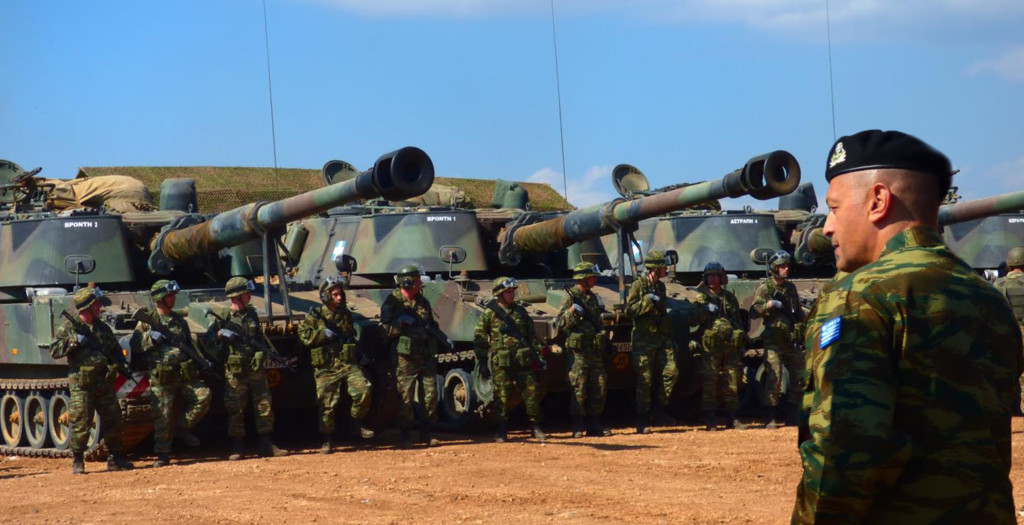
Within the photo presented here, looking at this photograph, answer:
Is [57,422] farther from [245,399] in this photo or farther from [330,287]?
[330,287]

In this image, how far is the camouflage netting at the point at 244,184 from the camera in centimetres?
3409

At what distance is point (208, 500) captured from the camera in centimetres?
Answer: 984

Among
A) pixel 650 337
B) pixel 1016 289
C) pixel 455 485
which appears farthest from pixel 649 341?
pixel 455 485

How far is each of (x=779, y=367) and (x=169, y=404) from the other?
630cm

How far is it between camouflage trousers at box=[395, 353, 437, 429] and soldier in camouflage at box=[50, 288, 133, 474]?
2641mm

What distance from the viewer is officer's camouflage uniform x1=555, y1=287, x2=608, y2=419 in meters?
14.1

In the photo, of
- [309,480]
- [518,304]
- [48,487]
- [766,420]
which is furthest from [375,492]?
[766,420]

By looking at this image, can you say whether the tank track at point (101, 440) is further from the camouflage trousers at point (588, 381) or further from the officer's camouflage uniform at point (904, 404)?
the officer's camouflage uniform at point (904, 404)

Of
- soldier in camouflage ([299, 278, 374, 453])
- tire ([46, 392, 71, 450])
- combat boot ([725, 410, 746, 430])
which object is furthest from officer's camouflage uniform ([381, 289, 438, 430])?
combat boot ([725, 410, 746, 430])

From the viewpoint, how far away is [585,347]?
14109 millimetres

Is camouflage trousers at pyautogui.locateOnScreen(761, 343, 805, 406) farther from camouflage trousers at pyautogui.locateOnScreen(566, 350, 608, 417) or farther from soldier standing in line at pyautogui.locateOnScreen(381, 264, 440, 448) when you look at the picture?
soldier standing in line at pyautogui.locateOnScreen(381, 264, 440, 448)

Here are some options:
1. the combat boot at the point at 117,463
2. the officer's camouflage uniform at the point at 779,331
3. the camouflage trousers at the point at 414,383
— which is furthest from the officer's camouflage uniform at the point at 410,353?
the officer's camouflage uniform at the point at 779,331

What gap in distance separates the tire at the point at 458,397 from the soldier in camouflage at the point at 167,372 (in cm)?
293

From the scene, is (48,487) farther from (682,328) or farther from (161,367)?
(682,328)
